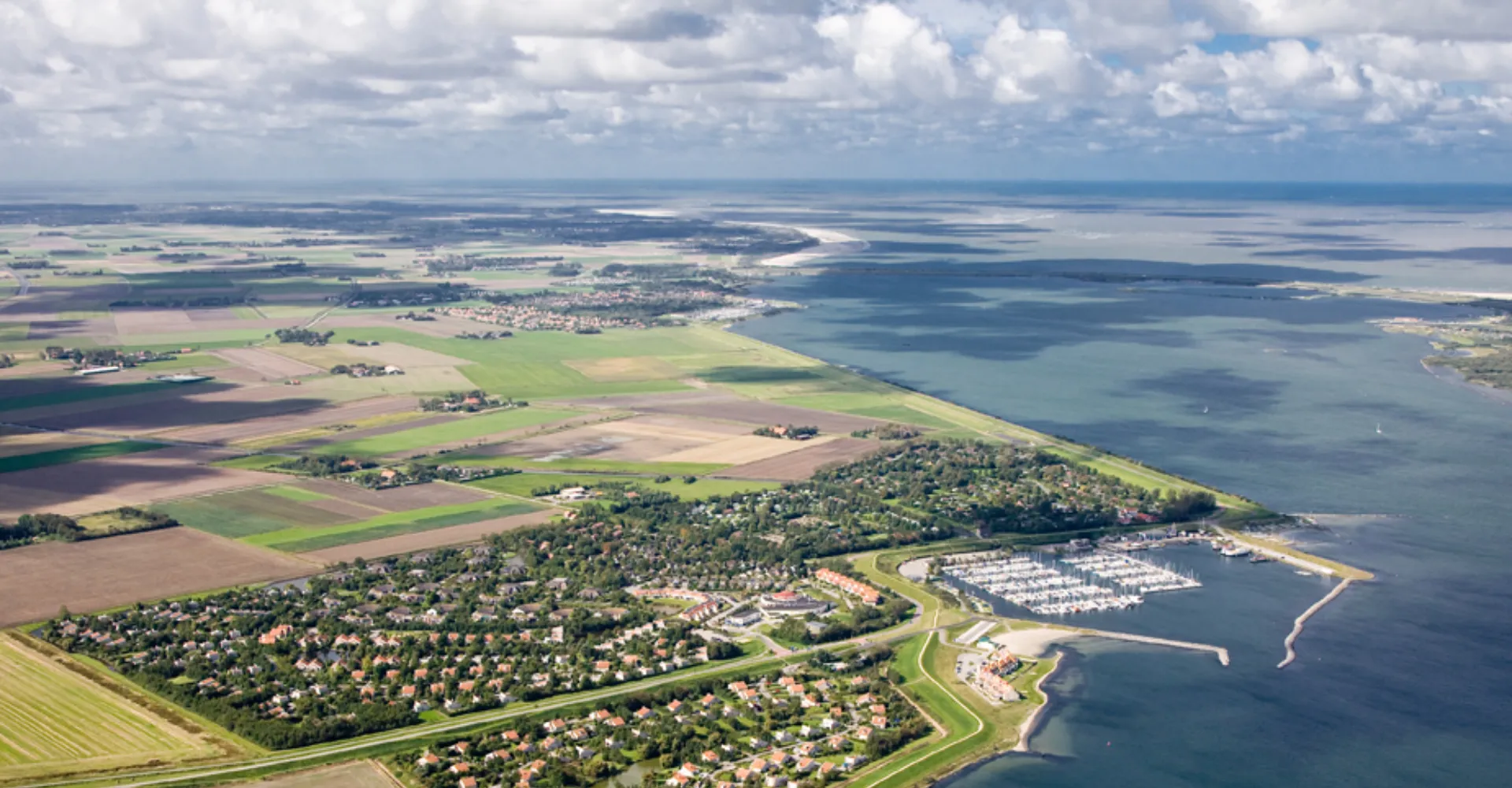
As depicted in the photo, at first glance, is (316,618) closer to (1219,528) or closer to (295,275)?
(1219,528)

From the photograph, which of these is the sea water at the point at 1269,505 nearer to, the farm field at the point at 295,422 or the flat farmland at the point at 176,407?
the farm field at the point at 295,422

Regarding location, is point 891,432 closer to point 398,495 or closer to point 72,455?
point 398,495

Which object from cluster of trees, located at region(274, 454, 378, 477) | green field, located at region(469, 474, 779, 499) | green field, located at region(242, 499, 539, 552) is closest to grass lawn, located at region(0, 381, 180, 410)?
cluster of trees, located at region(274, 454, 378, 477)

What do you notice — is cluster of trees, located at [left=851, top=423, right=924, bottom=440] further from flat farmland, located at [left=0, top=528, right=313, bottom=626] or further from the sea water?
flat farmland, located at [left=0, top=528, right=313, bottom=626]

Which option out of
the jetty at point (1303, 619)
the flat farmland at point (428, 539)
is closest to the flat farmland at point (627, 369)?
the flat farmland at point (428, 539)

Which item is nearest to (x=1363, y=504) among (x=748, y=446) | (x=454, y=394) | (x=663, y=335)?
(x=748, y=446)

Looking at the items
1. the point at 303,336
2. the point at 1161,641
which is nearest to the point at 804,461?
the point at 1161,641

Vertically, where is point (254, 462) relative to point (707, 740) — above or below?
above
